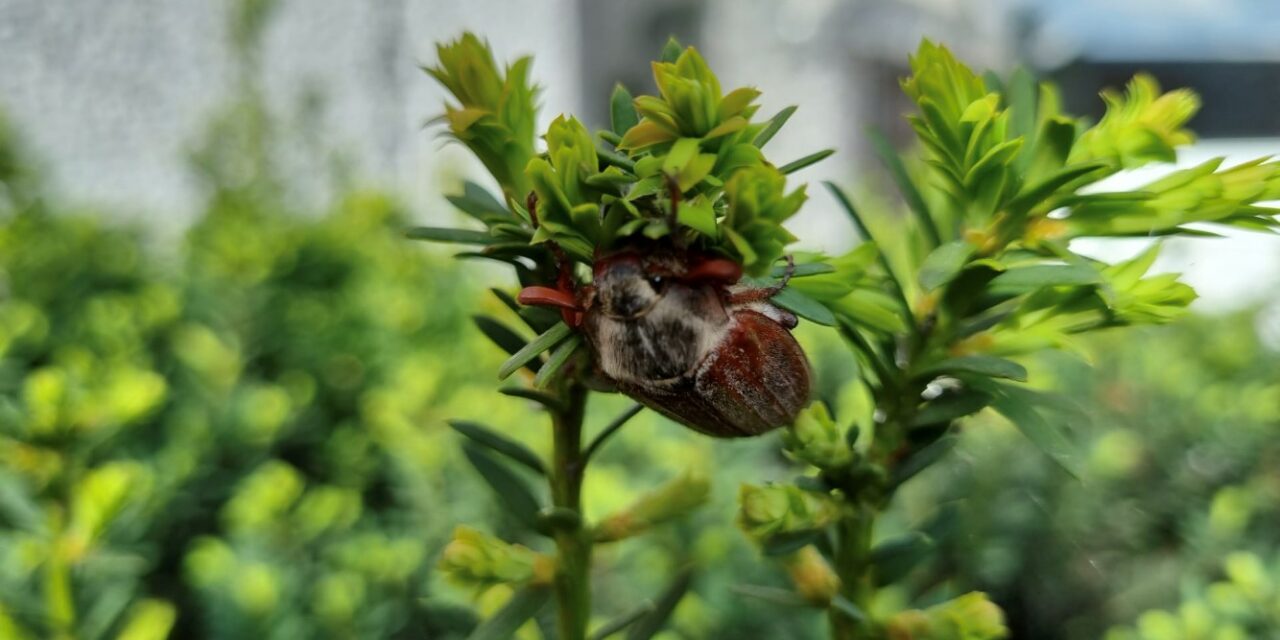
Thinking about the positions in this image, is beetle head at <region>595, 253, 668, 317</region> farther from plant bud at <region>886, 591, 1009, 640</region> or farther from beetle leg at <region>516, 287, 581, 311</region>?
plant bud at <region>886, 591, 1009, 640</region>

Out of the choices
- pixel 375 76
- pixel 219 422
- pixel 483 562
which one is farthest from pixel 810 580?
pixel 375 76

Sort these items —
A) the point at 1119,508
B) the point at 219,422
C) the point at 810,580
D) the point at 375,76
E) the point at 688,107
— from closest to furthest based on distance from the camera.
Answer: the point at 688,107, the point at 810,580, the point at 219,422, the point at 1119,508, the point at 375,76

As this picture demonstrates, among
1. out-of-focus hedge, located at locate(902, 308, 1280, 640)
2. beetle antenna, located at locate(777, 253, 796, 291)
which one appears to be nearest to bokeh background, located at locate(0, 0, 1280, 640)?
out-of-focus hedge, located at locate(902, 308, 1280, 640)

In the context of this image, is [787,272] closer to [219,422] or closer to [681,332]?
[681,332]

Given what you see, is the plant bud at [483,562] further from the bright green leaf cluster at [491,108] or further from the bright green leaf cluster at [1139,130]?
the bright green leaf cluster at [1139,130]

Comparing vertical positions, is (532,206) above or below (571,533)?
above

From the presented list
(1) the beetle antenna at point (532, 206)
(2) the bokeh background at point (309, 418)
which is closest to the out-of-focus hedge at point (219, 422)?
(2) the bokeh background at point (309, 418)

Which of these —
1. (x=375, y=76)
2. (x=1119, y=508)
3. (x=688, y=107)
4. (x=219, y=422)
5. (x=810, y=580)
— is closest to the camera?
(x=688, y=107)
